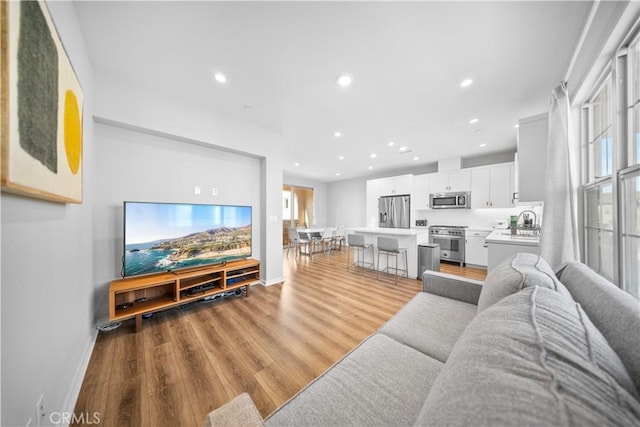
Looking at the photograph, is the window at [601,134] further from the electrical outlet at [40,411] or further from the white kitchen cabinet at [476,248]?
the electrical outlet at [40,411]

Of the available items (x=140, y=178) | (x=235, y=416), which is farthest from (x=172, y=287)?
(x=235, y=416)

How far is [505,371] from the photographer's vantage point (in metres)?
0.45

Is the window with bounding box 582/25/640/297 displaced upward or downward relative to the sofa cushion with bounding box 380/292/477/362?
upward

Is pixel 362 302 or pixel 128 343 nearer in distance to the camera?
pixel 128 343

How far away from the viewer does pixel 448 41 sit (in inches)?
65.2

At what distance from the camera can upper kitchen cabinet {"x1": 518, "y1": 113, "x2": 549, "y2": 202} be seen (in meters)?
2.32

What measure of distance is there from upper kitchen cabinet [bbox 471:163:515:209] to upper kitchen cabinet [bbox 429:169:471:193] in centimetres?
11

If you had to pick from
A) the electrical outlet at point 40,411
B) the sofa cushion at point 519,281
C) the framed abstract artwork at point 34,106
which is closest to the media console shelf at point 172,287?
the electrical outlet at point 40,411

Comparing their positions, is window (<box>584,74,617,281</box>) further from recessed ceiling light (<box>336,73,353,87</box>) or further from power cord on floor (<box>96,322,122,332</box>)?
power cord on floor (<box>96,322,122,332</box>)

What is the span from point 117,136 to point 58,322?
2.00 m

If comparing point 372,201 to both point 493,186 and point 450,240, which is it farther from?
point 493,186

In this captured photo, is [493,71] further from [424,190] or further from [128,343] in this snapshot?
[128,343]

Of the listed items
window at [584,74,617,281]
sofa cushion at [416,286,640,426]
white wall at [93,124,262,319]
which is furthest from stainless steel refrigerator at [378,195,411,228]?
sofa cushion at [416,286,640,426]

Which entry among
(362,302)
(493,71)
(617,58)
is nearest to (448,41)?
(493,71)
